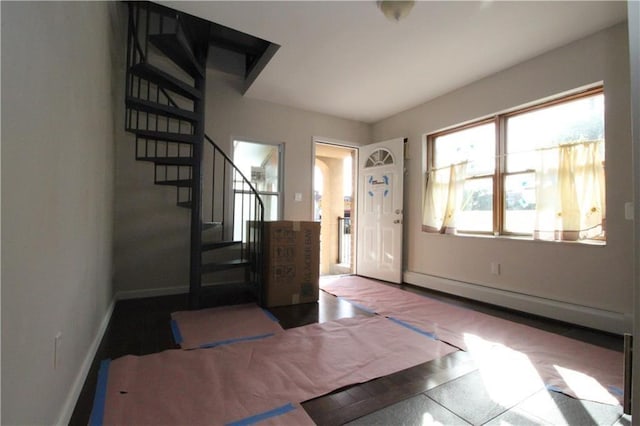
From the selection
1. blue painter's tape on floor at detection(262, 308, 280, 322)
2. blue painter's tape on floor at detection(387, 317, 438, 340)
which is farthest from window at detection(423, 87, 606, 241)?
blue painter's tape on floor at detection(262, 308, 280, 322)

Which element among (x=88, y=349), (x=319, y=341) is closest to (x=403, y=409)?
(x=319, y=341)

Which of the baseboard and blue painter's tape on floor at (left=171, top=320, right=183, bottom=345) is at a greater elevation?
the baseboard

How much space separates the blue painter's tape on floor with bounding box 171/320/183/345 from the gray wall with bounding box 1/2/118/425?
57 centimetres

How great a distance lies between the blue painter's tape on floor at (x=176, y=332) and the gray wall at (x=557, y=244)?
10.4 feet

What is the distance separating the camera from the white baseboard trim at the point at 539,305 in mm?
2365

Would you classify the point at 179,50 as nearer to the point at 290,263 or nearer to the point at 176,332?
the point at 290,263

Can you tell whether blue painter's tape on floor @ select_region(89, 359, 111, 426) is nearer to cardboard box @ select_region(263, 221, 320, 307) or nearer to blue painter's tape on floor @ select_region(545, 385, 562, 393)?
cardboard box @ select_region(263, 221, 320, 307)

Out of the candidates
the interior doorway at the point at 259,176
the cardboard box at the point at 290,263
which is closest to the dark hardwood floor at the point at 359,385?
the cardboard box at the point at 290,263

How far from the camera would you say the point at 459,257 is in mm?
3588

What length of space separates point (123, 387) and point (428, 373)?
5.95 ft

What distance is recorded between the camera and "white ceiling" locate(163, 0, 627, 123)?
2240 millimetres

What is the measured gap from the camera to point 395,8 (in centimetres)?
211

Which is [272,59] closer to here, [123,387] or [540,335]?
[123,387]

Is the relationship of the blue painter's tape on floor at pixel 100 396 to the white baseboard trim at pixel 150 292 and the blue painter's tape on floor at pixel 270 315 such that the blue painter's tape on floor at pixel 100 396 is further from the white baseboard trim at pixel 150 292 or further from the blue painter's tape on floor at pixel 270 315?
the white baseboard trim at pixel 150 292
